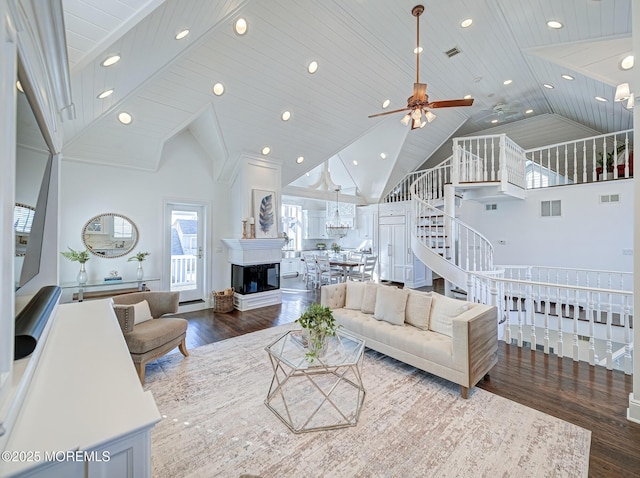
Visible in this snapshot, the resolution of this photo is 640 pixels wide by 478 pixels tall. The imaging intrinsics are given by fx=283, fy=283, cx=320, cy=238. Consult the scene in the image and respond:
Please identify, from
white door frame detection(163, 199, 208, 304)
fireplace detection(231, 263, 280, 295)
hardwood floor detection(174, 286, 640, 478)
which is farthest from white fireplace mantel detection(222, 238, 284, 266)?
hardwood floor detection(174, 286, 640, 478)

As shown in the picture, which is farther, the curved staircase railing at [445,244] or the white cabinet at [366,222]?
the white cabinet at [366,222]

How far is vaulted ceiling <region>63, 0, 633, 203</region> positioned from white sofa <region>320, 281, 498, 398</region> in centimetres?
325

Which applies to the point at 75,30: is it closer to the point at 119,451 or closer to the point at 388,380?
the point at 119,451

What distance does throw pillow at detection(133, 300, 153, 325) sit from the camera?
10.2 ft

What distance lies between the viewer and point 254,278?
18.4 feet

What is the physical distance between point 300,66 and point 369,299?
11.8 feet

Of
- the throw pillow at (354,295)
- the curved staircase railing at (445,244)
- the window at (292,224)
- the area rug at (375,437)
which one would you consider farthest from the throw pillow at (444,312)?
the window at (292,224)

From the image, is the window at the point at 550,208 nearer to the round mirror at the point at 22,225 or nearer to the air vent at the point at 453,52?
the air vent at the point at 453,52

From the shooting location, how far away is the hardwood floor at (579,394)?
73.8 inches

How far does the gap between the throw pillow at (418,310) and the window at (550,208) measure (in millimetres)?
4821

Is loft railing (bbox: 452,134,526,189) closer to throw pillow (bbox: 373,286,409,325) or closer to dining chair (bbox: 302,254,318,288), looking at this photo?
throw pillow (bbox: 373,286,409,325)

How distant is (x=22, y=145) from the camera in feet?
Answer: 3.93

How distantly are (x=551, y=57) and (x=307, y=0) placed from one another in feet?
12.2

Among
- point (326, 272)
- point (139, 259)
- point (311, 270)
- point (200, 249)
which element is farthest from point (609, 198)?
point (139, 259)
